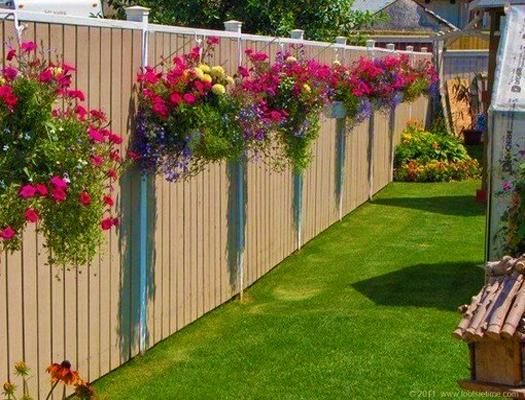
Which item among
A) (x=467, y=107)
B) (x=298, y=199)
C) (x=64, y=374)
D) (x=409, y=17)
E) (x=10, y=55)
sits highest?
(x=409, y=17)

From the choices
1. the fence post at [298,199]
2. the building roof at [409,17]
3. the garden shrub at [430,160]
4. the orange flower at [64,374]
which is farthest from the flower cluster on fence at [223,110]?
the building roof at [409,17]

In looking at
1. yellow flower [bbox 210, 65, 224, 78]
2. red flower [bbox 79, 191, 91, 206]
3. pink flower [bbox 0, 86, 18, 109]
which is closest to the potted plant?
yellow flower [bbox 210, 65, 224, 78]

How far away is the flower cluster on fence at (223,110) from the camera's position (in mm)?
7652

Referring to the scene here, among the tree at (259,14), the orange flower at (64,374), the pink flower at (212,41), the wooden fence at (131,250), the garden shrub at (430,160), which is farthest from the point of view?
the garden shrub at (430,160)

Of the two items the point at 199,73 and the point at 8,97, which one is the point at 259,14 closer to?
the point at 199,73

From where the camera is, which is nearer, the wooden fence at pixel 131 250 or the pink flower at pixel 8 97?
the pink flower at pixel 8 97

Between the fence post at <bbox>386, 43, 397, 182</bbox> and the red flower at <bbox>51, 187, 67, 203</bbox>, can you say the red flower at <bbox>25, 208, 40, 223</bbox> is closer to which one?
the red flower at <bbox>51, 187, 67, 203</bbox>

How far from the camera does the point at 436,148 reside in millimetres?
20016

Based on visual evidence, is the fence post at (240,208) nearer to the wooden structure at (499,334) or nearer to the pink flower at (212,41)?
the pink flower at (212,41)

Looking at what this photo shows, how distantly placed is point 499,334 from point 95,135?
2481mm

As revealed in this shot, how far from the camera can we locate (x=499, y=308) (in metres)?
3.62

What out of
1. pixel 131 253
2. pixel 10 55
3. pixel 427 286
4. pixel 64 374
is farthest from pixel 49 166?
pixel 427 286

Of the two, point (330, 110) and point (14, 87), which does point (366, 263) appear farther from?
point (14, 87)

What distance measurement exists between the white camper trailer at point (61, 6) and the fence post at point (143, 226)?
2.44 meters
